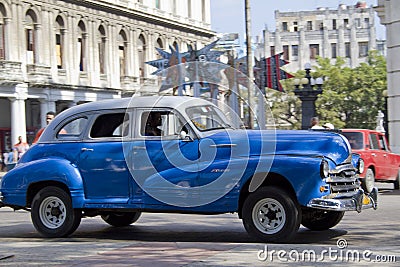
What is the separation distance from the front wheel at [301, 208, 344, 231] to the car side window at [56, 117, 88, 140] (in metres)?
3.71

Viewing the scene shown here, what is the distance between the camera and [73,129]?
12727 mm

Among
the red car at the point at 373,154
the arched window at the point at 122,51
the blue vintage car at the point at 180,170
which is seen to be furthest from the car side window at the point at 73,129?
the arched window at the point at 122,51

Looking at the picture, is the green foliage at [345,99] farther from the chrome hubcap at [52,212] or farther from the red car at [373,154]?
the chrome hubcap at [52,212]

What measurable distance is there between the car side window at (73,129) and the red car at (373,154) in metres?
9.83

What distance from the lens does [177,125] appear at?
39.1 ft

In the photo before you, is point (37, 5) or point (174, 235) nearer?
point (174, 235)

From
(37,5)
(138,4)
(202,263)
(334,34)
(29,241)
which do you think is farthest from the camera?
(334,34)

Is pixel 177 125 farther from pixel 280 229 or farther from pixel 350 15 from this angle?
pixel 350 15

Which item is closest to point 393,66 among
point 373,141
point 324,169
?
point 373,141

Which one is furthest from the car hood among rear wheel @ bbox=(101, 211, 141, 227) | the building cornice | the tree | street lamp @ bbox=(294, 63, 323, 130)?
the tree

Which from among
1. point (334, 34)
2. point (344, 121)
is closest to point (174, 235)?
point (344, 121)

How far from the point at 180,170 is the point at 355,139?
1073 cm

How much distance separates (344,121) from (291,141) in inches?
2518

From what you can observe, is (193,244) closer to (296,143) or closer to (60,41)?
(296,143)
